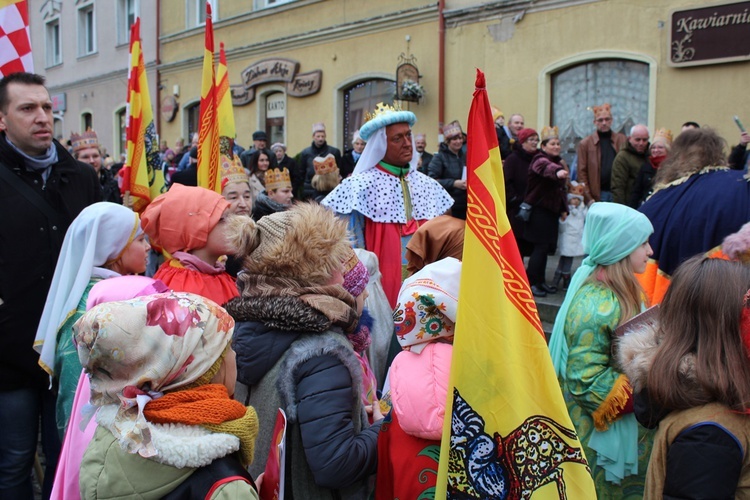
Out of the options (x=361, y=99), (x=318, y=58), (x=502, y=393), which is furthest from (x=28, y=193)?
(x=318, y=58)

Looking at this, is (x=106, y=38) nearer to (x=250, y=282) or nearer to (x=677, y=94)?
(x=677, y=94)

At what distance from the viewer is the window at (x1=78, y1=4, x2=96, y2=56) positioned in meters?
25.0

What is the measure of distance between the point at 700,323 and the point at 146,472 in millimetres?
1521

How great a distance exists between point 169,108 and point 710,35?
15460mm

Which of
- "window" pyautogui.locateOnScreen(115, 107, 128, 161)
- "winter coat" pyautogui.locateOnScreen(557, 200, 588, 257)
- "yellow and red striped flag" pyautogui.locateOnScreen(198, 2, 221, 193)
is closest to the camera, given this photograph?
"yellow and red striped flag" pyautogui.locateOnScreen(198, 2, 221, 193)

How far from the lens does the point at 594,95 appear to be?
1093cm

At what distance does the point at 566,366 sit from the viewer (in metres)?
2.80

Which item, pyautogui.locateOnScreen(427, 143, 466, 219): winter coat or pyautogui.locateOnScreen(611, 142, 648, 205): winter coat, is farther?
pyautogui.locateOnScreen(427, 143, 466, 219): winter coat

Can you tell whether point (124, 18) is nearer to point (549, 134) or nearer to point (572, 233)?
point (549, 134)

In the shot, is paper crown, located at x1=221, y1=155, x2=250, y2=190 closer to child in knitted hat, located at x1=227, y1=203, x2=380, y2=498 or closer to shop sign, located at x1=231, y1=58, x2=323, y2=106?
child in knitted hat, located at x1=227, y1=203, x2=380, y2=498

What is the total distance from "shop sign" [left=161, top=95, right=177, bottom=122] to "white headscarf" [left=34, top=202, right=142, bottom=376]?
60.7 feet

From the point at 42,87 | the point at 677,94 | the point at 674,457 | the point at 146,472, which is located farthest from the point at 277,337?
the point at 677,94

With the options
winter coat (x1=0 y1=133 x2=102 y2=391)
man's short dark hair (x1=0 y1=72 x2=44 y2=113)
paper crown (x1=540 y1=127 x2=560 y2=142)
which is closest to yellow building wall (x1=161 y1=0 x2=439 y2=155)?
paper crown (x1=540 y1=127 x2=560 y2=142)

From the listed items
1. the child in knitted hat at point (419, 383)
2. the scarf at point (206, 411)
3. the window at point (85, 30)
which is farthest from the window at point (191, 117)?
the scarf at point (206, 411)
